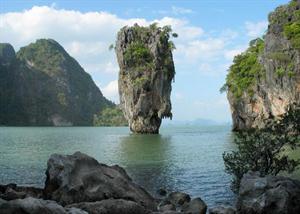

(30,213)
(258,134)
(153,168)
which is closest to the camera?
(30,213)

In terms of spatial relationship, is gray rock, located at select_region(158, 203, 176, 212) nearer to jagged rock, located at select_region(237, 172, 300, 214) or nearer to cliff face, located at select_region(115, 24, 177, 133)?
jagged rock, located at select_region(237, 172, 300, 214)

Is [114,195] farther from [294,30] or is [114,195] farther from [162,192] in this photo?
[294,30]

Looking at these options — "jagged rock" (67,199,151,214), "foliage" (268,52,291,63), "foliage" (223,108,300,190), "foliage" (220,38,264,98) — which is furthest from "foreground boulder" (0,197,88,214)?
"foliage" (220,38,264,98)

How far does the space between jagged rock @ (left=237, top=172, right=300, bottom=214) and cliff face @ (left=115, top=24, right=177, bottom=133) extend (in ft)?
227

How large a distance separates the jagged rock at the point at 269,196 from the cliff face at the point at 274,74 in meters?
41.1

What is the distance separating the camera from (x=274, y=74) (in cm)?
6969

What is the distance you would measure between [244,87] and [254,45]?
47.7 feet

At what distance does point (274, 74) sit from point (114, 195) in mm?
56230

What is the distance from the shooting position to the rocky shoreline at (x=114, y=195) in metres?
15.7

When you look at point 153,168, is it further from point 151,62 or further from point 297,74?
point 151,62

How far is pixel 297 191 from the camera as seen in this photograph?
53.8ft

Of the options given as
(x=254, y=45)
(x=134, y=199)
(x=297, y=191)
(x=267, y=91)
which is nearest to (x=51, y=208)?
(x=134, y=199)

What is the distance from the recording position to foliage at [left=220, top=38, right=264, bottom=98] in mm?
86375

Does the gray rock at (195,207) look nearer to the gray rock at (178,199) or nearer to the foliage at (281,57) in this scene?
the gray rock at (178,199)
